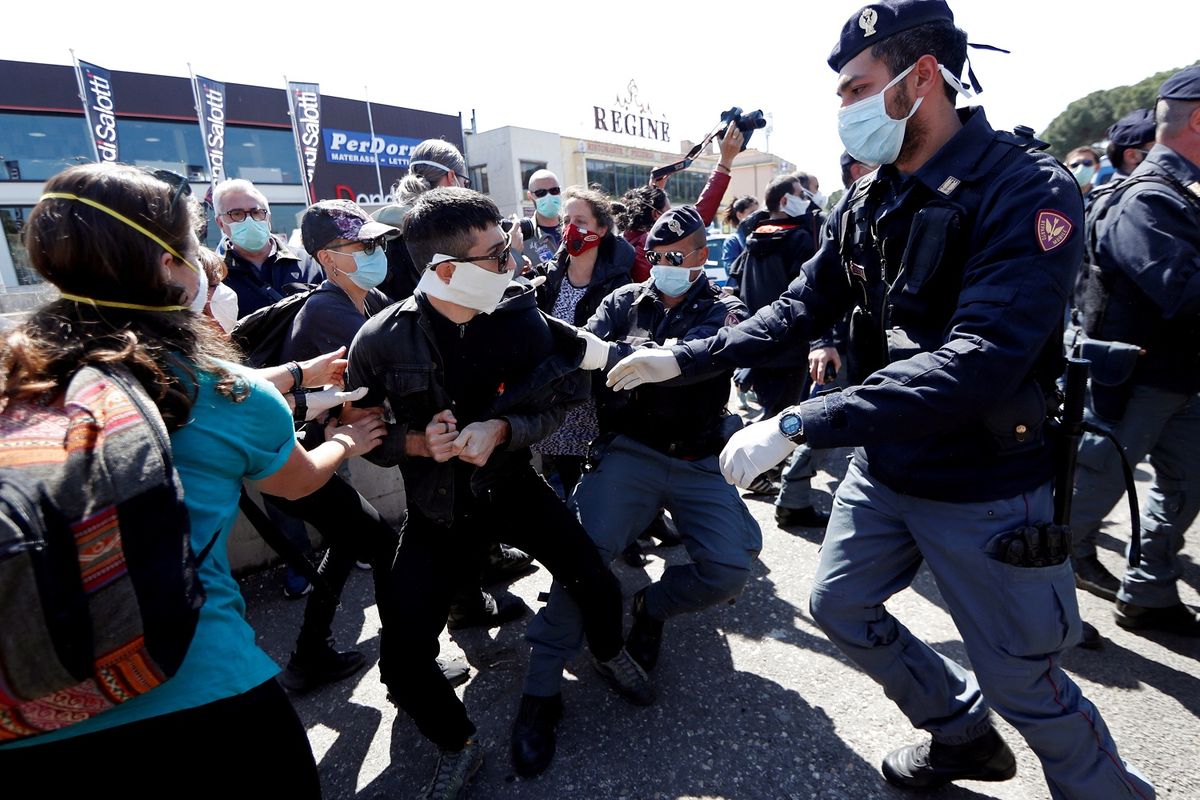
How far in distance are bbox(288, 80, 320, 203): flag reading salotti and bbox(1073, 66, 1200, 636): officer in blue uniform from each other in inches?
920

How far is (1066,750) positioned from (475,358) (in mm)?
2108

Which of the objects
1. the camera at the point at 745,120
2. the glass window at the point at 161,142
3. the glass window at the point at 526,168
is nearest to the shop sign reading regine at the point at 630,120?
the glass window at the point at 526,168

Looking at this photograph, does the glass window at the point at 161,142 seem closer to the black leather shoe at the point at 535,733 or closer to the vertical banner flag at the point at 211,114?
the vertical banner flag at the point at 211,114

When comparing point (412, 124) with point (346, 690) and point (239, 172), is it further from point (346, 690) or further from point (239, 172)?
point (346, 690)

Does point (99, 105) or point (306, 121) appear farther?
point (306, 121)

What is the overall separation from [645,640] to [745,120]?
10.6 ft

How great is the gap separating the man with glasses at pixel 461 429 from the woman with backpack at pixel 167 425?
2.32 feet

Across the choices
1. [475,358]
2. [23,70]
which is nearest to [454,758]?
[475,358]

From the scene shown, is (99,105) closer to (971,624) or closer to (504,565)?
(504,565)

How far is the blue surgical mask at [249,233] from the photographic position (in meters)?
3.62

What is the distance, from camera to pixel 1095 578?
3096mm

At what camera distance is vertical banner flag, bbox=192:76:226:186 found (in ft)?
63.8

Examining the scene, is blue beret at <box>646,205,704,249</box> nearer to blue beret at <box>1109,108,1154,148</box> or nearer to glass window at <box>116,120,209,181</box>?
blue beret at <box>1109,108,1154,148</box>

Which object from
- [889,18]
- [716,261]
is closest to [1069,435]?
[889,18]
